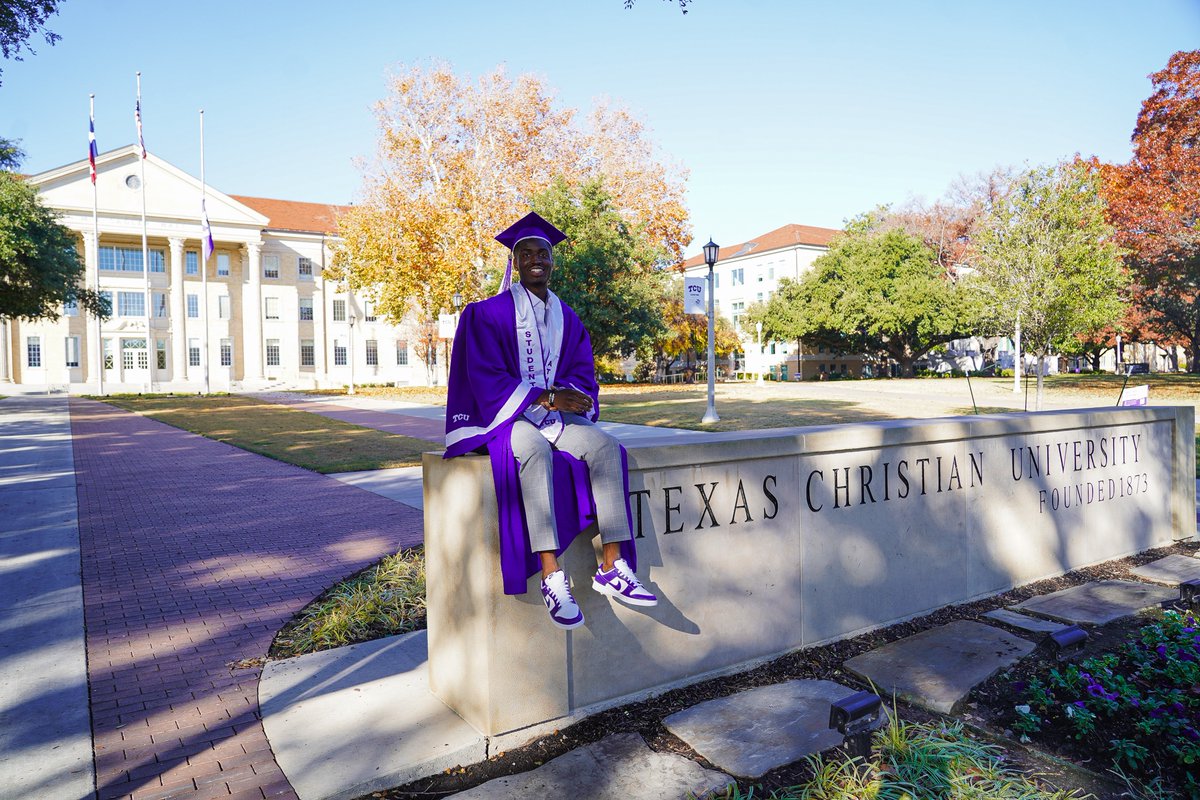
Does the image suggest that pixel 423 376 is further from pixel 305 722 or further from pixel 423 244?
pixel 305 722

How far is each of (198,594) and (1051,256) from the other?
84.6ft

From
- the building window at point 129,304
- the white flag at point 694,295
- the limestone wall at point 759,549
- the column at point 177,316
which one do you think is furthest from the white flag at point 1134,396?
the building window at point 129,304

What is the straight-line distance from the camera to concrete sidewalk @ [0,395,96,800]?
115 inches

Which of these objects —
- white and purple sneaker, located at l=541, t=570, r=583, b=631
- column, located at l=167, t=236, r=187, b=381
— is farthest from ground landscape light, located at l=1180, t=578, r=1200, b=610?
column, located at l=167, t=236, r=187, b=381

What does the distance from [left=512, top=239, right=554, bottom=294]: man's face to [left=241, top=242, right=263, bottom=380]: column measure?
61.9 m

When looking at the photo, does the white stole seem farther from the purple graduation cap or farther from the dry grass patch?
the dry grass patch

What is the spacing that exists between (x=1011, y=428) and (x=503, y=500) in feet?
13.3

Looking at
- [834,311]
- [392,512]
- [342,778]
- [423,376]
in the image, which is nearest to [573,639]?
[342,778]

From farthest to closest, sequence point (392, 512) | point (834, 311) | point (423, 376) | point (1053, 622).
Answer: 1. point (423, 376)
2. point (834, 311)
3. point (392, 512)
4. point (1053, 622)

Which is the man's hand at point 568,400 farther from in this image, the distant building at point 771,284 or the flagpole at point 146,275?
the distant building at point 771,284

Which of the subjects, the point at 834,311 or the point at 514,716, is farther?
the point at 834,311

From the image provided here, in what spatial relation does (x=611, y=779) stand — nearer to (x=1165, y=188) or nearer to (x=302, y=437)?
(x=302, y=437)

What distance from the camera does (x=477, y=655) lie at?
10.5 ft

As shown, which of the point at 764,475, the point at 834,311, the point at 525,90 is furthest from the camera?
the point at 834,311
